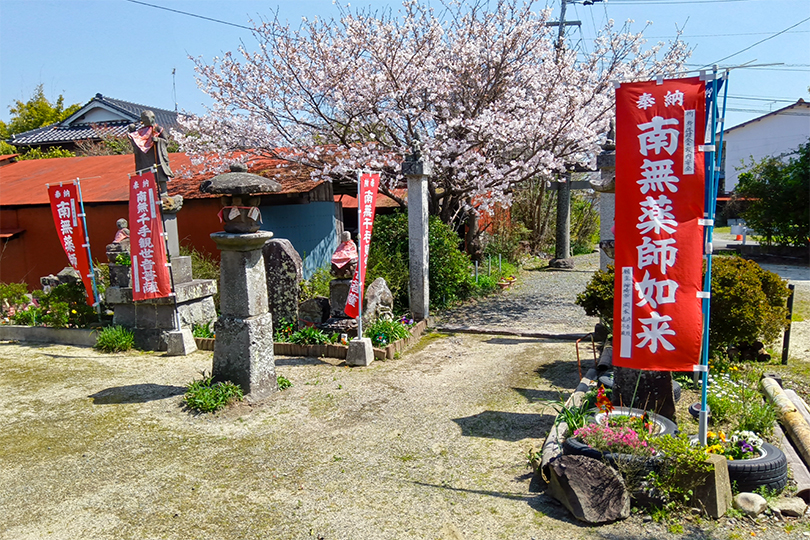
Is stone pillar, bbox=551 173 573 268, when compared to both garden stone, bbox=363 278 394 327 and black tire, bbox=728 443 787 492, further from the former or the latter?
black tire, bbox=728 443 787 492

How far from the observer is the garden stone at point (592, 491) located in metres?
3.76

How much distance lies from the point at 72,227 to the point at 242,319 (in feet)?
15.4

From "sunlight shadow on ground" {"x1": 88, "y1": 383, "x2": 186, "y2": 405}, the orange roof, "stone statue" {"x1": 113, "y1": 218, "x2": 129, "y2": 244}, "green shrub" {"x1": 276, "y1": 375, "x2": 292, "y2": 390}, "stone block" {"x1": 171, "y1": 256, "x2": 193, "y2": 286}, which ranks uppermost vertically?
the orange roof

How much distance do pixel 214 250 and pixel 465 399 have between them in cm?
701

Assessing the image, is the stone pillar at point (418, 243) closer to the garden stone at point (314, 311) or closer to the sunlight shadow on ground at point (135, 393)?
the garden stone at point (314, 311)

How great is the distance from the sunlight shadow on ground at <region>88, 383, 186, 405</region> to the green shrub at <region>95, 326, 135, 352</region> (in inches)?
75.1

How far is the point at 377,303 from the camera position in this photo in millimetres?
8711

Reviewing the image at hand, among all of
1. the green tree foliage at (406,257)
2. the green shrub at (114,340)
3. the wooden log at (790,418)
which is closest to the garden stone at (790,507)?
the wooden log at (790,418)

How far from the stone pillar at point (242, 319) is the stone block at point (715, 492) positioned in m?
4.42

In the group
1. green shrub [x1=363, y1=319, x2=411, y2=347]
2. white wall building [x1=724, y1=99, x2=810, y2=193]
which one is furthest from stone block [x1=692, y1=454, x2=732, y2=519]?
white wall building [x1=724, y1=99, x2=810, y2=193]

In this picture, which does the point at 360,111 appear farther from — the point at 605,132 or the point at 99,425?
the point at 99,425

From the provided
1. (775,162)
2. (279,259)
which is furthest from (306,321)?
(775,162)

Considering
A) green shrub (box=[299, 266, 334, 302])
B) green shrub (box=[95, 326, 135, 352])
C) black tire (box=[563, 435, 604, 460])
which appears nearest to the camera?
black tire (box=[563, 435, 604, 460])

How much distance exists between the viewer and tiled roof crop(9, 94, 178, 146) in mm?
24078
